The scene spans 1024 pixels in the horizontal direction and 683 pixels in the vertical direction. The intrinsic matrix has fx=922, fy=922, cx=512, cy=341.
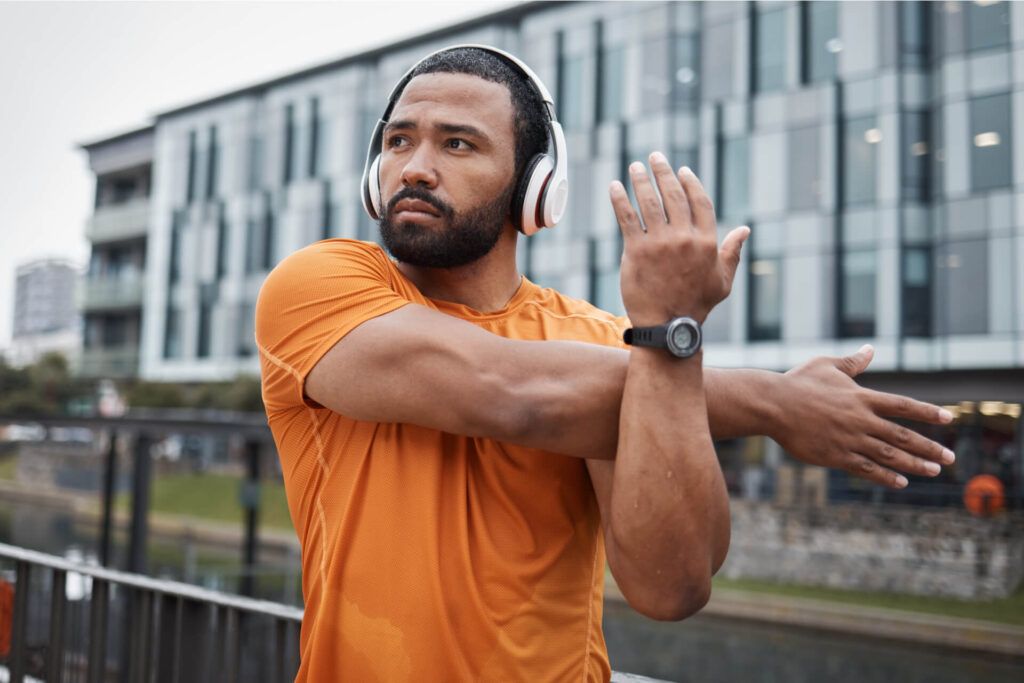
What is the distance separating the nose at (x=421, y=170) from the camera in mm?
1594

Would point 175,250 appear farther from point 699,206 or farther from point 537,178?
point 699,206

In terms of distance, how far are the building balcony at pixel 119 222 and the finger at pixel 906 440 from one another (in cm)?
4391

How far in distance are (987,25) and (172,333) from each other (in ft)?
104

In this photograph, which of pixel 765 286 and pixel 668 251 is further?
pixel 765 286

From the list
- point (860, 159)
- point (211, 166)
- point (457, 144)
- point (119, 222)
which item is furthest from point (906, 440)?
point (119, 222)

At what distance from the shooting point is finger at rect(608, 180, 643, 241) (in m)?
1.32

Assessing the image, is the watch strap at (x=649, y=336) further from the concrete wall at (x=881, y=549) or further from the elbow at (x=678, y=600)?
the concrete wall at (x=881, y=549)

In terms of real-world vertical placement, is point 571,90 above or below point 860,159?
above

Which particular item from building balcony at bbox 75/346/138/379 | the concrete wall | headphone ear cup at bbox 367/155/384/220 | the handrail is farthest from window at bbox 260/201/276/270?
headphone ear cup at bbox 367/155/384/220

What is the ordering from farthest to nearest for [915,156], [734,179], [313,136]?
[313,136], [734,179], [915,156]

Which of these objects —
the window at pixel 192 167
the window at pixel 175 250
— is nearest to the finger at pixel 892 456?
the window at pixel 175 250

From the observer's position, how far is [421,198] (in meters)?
1.61

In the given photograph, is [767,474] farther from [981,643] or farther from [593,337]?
[593,337]

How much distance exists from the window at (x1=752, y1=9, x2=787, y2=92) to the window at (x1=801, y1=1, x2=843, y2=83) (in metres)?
0.63
